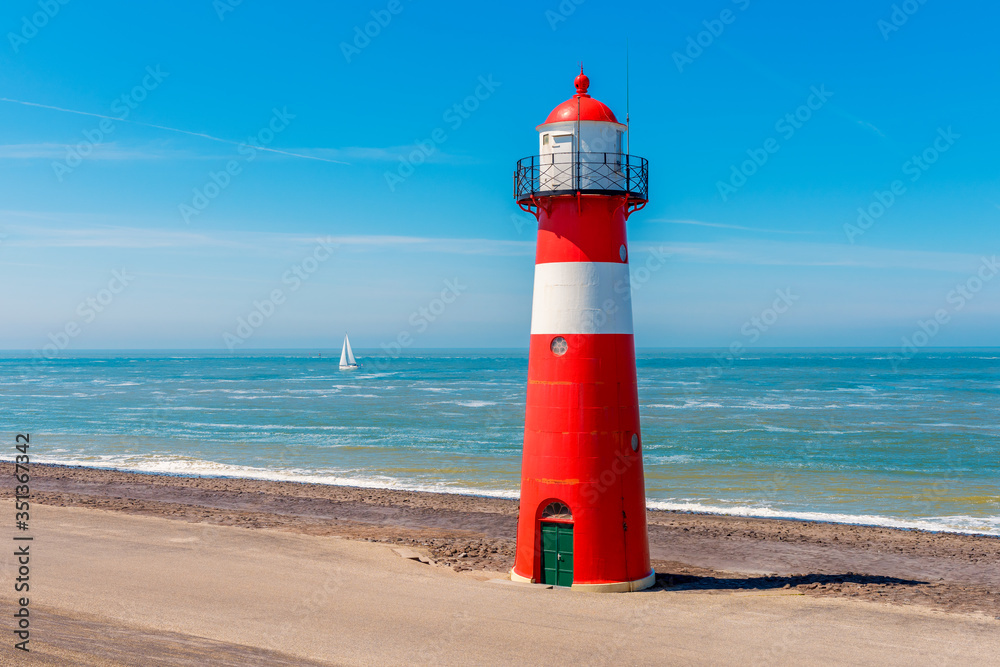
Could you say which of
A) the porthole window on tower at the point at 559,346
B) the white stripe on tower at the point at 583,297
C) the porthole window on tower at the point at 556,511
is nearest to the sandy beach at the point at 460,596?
the porthole window on tower at the point at 556,511

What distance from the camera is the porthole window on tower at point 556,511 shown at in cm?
1135

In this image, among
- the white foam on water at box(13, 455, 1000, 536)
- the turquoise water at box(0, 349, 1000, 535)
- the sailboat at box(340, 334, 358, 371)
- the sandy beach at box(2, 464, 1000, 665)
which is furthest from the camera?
the sailboat at box(340, 334, 358, 371)

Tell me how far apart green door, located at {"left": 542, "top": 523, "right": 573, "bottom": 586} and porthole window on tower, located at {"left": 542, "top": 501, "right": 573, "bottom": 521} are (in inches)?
4.4

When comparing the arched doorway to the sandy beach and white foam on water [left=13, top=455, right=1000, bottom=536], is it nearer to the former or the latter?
the sandy beach

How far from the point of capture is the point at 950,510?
2136 centimetres

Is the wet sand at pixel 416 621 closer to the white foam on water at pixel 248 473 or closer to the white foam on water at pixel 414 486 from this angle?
the white foam on water at pixel 414 486

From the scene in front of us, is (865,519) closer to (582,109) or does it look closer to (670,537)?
(670,537)

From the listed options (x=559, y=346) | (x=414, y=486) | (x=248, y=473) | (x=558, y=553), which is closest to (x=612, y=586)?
(x=558, y=553)

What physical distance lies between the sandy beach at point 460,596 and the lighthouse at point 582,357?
0.80m

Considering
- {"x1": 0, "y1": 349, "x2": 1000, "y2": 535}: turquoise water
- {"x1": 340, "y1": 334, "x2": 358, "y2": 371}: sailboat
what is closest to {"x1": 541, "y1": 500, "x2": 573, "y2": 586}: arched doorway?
{"x1": 0, "y1": 349, "x2": 1000, "y2": 535}: turquoise water

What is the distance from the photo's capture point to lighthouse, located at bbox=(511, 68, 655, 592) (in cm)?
1094

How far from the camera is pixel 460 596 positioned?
1141 centimetres

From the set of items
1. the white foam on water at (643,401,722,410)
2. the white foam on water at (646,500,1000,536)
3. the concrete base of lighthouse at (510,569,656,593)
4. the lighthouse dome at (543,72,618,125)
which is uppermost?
the lighthouse dome at (543,72,618,125)

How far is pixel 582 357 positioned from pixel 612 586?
10.7 ft
